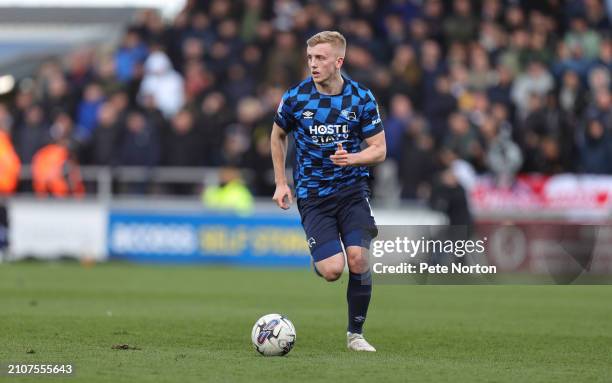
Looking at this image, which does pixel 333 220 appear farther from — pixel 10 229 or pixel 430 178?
pixel 10 229

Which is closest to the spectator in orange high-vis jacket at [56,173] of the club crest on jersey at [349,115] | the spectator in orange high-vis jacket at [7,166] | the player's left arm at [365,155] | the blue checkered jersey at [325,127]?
the spectator in orange high-vis jacket at [7,166]

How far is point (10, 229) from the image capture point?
2277 centimetres

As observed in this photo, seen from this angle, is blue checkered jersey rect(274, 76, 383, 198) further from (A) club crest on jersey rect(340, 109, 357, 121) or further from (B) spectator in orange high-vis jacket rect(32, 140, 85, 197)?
(B) spectator in orange high-vis jacket rect(32, 140, 85, 197)

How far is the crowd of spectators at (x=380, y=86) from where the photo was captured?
2150cm

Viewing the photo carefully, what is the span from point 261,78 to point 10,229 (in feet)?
17.2

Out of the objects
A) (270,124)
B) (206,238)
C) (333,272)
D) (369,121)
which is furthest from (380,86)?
(333,272)

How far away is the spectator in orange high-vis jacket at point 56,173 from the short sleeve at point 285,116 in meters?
13.7

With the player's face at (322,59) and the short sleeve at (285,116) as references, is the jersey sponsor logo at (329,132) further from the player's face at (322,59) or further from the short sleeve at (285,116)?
the player's face at (322,59)

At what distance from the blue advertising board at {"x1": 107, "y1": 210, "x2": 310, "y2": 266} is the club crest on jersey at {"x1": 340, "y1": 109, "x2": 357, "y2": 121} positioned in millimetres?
12551

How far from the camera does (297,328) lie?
1163 cm

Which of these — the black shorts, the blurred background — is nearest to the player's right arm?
the black shorts

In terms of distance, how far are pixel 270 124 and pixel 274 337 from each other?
1300 centimetres

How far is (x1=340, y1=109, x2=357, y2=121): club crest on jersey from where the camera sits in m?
9.57

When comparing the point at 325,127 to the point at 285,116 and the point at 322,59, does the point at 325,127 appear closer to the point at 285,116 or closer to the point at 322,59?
the point at 285,116
